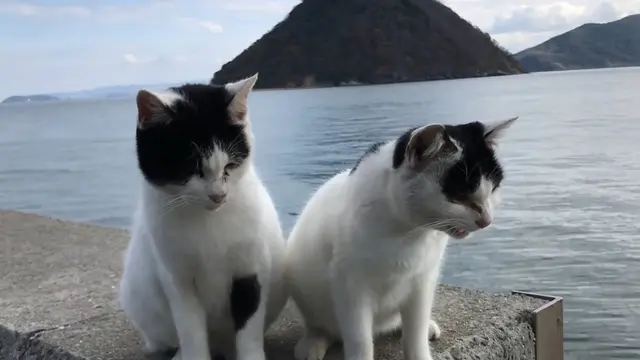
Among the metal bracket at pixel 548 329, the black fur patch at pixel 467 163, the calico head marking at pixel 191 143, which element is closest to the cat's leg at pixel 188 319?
the calico head marking at pixel 191 143

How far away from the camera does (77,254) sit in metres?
4.09

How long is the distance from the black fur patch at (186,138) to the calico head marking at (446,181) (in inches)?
20.1

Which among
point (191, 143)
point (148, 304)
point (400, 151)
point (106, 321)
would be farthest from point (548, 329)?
point (106, 321)

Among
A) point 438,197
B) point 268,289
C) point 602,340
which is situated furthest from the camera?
point 602,340

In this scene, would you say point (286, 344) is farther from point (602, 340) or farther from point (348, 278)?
point (602, 340)

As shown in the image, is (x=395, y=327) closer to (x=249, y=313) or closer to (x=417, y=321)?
(x=417, y=321)

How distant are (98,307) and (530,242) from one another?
181 inches

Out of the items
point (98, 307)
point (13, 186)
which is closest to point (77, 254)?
point (98, 307)

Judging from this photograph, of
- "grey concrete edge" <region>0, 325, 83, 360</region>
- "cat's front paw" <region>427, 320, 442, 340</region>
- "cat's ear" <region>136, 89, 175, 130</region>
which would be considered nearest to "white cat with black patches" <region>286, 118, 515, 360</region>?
"cat's front paw" <region>427, 320, 442, 340</region>

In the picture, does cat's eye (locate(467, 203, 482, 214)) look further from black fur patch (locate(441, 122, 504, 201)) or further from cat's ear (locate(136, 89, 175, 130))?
cat's ear (locate(136, 89, 175, 130))

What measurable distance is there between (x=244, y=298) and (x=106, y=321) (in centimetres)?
97

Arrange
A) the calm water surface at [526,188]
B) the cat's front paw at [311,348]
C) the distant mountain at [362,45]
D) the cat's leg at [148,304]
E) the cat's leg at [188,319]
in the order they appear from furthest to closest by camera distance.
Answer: the distant mountain at [362,45] < the calm water surface at [526,188] < the cat's front paw at [311,348] < the cat's leg at [148,304] < the cat's leg at [188,319]

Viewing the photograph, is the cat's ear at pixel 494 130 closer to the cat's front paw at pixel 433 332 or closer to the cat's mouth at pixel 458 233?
the cat's mouth at pixel 458 233

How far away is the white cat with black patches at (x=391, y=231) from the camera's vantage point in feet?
6.36
